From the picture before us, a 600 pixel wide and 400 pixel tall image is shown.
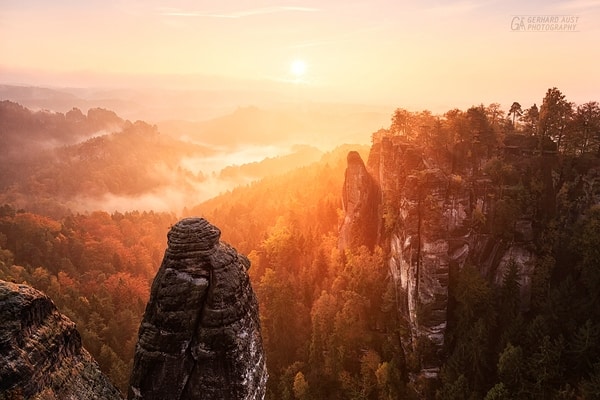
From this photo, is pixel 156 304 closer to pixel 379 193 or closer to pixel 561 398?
pixel 561 398

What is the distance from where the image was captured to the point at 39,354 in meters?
12.0

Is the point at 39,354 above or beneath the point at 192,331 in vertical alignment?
above

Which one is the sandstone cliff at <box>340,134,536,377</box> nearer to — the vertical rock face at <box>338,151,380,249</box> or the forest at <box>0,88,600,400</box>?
the forest at <box>0,88,600,400</box>

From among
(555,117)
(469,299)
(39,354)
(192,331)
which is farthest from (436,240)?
(39,354)

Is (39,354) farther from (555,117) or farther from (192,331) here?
(555,117)

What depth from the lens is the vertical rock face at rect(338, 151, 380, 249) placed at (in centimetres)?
6359

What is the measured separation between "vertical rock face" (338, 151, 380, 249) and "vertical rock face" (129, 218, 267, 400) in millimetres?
47359

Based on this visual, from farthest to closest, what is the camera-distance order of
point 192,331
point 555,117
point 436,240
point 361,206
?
point 361,206 → point 555,117 → point 436,240 → point 192,331

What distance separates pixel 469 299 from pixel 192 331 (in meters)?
38.4

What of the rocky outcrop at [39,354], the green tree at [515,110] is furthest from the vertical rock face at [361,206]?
the rocky outcrop at [39,354]

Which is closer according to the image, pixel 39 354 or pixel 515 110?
pixel 39 354

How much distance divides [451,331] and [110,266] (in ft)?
272

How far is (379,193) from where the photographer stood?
64312 mm

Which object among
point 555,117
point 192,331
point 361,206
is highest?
point 555,117
